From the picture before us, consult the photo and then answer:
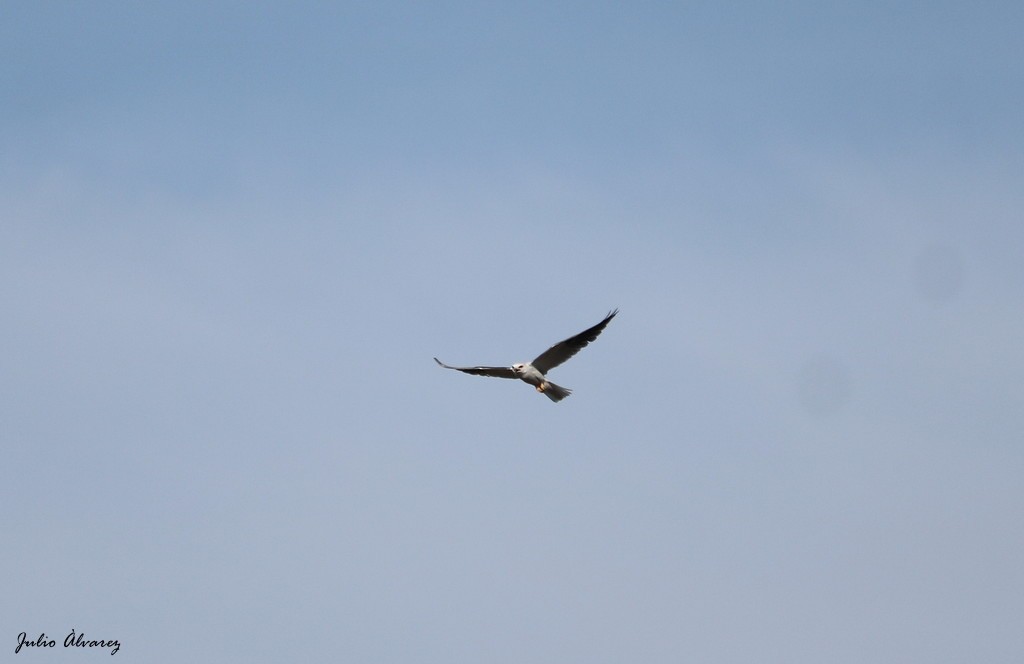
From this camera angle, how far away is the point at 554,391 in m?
130

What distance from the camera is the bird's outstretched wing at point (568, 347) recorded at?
129000mm

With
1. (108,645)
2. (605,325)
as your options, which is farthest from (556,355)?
(108,645)

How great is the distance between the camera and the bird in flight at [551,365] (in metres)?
129

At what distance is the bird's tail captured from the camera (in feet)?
425

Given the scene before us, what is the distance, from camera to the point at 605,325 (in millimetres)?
129000

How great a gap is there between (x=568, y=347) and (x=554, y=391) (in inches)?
56.3

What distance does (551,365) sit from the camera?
13012cm

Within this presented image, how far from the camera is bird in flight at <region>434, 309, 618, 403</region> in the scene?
424 ft

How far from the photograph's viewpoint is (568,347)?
12938 centimetres

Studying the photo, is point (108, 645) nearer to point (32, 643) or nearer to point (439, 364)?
point (32, 643)

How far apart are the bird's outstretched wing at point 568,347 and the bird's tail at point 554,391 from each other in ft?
2.09

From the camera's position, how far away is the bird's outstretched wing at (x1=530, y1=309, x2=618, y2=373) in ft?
423

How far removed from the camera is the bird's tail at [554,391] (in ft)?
425

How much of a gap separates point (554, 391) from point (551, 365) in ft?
3.08
